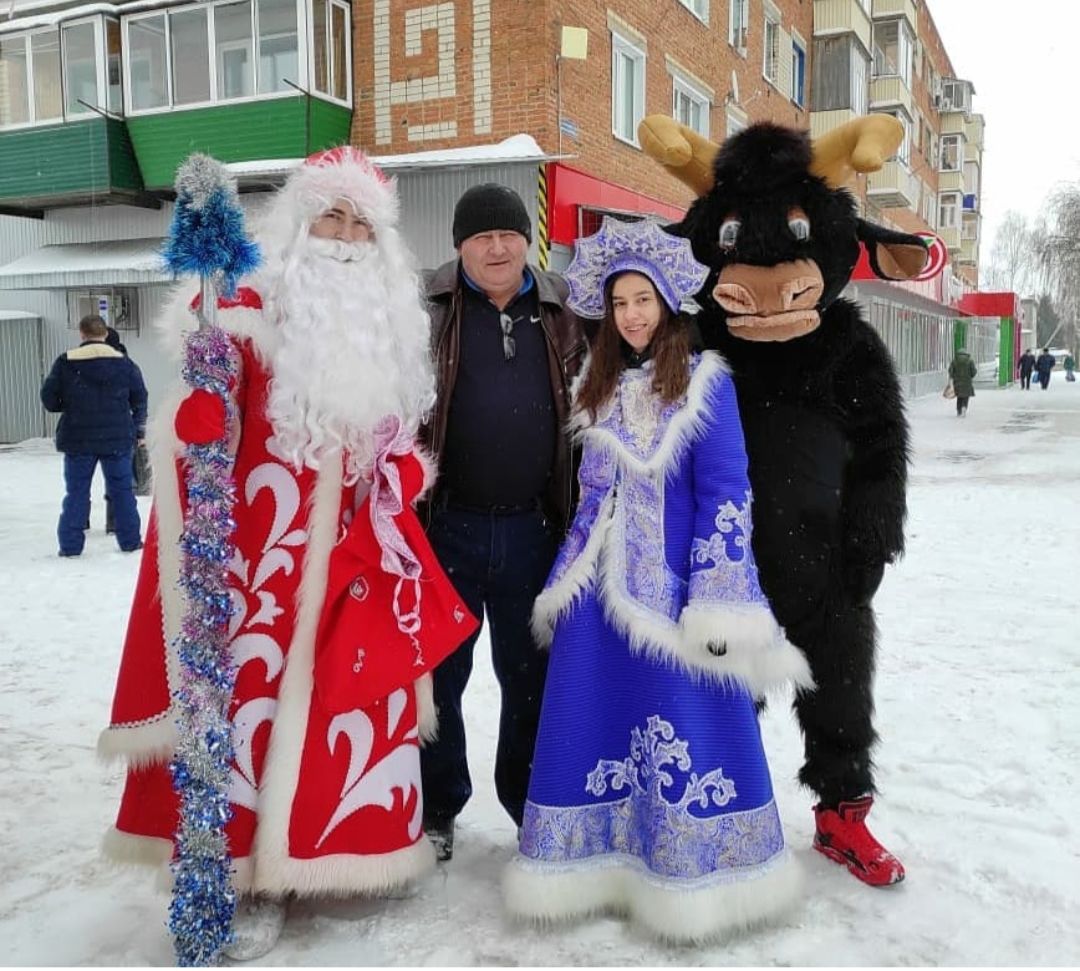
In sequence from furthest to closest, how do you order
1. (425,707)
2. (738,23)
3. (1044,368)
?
(1044,368) → (738,23) → (425,707)

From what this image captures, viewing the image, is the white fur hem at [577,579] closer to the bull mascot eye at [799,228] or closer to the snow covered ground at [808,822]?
the snow covered ground at [808,822]

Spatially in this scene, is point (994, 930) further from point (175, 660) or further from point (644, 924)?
point (175, 660)

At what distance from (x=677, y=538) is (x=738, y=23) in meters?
16.5

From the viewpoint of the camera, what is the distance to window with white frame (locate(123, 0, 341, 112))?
1196 cm

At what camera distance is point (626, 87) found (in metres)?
13.4

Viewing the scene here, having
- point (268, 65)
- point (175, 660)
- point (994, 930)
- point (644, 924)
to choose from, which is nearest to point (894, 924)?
point (994, 930)

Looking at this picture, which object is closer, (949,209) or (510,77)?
(510,77)

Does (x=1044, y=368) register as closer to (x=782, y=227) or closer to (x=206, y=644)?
(x=782, y=227)

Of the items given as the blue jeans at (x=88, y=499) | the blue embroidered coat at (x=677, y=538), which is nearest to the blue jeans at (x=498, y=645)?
the blue embroidered coat at (x=677, y=538)

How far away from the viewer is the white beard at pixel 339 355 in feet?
8.31

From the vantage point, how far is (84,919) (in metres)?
2.70

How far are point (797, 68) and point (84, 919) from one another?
21328 mm

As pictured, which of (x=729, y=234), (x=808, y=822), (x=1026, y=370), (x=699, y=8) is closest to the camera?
(x=729, y=234)

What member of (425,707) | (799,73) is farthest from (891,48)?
(425,707)
